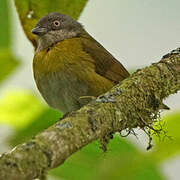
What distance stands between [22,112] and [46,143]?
1446 mm

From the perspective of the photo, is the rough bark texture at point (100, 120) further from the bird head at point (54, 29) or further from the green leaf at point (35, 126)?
the bird head at point (54, 29)

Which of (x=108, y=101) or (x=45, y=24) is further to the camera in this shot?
(x=45, y=24)

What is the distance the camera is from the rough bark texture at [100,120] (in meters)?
1.98

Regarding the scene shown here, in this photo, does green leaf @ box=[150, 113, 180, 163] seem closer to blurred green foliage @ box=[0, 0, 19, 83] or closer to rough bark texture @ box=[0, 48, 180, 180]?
rough bark texture @ box=[0, 48, 180, 180]

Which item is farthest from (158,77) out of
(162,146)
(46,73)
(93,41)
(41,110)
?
(93,41)

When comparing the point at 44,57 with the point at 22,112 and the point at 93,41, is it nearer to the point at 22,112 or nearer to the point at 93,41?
the point at 93,41

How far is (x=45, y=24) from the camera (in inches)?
205

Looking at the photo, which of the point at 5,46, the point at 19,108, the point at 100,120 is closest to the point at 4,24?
the point at 5,46

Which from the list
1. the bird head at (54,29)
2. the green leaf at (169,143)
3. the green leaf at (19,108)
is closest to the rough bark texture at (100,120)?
the green leaf at (169,143)

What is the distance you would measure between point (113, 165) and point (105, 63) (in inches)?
71.6

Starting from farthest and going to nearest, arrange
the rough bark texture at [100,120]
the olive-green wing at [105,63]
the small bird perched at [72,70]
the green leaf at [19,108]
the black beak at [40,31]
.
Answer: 1. the black beak at [40,31]
2. the olive-green wing at [105,63]
3. the small bird perched at [72,70]
4. the green leaf at [19,108]
5. the rough bark texture at [100,120]

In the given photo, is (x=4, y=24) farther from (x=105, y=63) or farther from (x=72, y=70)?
(x=105, y=63)

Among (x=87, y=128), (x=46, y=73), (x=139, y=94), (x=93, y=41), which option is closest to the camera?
(x=87, y=128)

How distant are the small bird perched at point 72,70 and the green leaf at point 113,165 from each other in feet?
3.81
